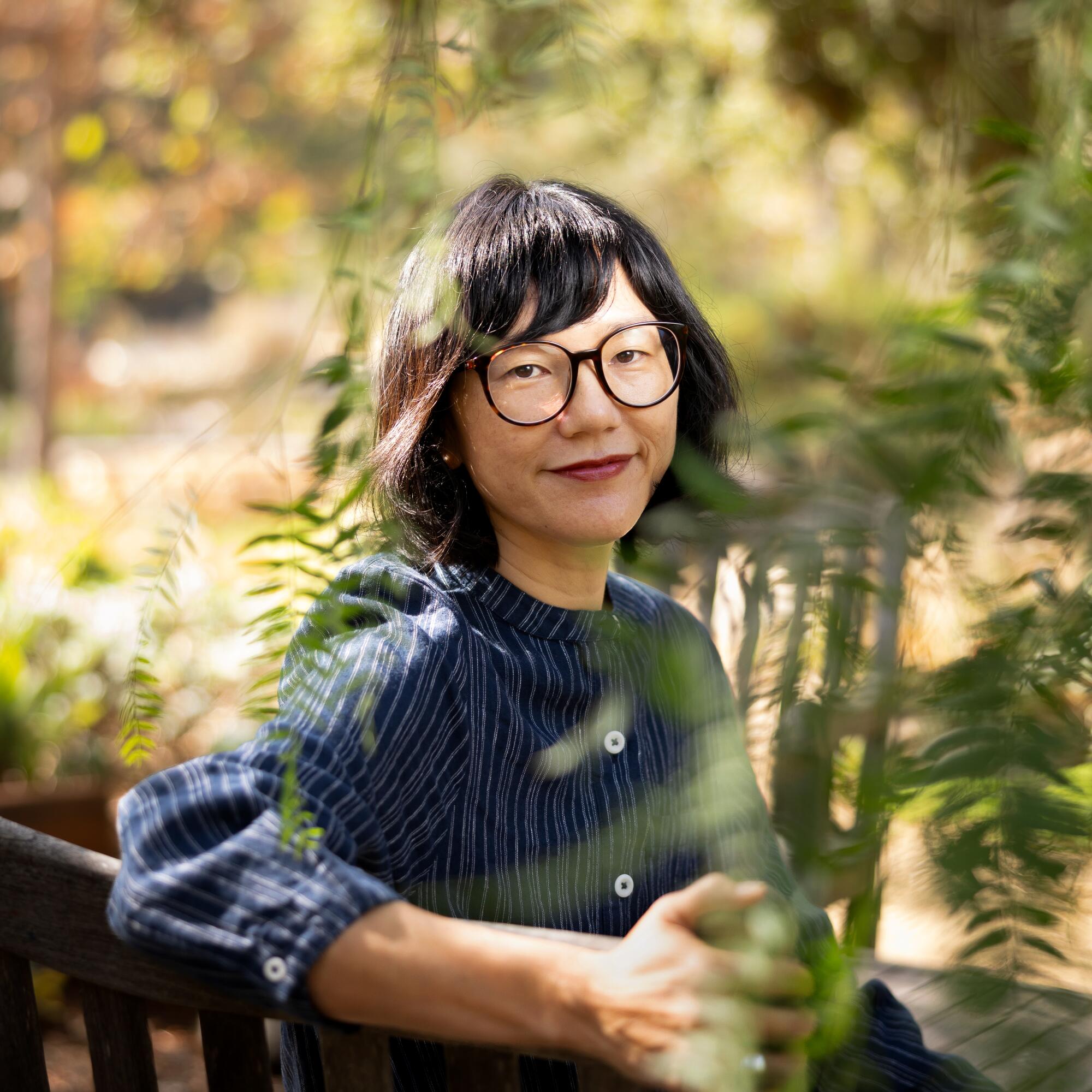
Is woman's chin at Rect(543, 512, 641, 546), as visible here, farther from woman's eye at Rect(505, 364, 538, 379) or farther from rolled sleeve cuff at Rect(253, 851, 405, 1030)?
rolled sleeve cuff at Rect(253, 851, 405, 1030)

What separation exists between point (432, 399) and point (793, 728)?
614 mm

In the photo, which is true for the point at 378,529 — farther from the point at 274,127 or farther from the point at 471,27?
the point at 274,127

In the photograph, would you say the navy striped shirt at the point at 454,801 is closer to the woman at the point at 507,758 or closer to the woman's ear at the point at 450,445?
the woman at the point at 507,758

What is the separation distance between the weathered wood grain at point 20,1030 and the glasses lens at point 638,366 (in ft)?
Result: 2.32

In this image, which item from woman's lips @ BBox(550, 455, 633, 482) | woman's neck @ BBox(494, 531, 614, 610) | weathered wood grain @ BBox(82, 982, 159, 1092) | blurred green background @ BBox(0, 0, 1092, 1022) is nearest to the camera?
blurred green background @ BBox(0, 0, 1092, 1022)

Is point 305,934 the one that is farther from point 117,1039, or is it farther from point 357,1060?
point 117,1039

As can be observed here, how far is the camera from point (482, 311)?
1.05 m

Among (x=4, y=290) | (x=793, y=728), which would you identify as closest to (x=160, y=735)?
(x=793, y=728)

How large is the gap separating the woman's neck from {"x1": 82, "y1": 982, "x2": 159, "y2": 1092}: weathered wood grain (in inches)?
20.2

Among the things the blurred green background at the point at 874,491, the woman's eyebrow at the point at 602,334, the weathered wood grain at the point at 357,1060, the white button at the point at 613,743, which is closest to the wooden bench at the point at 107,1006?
the weathered wood grain at the point at 357,1060

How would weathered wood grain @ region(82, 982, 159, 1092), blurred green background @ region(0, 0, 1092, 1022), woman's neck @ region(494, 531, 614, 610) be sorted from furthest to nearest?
woman's neck @ region(494, 531, 614, 610) → weathered wood grain @ region(82, 982, 159, 1092) → blurred green background @ region(0, 0, 1092, 1022)

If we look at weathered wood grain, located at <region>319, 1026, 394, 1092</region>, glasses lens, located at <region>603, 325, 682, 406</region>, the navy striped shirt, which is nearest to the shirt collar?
the navy striped shirt

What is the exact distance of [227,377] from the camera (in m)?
17.8

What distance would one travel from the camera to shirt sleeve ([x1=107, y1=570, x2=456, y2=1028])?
0.77m
